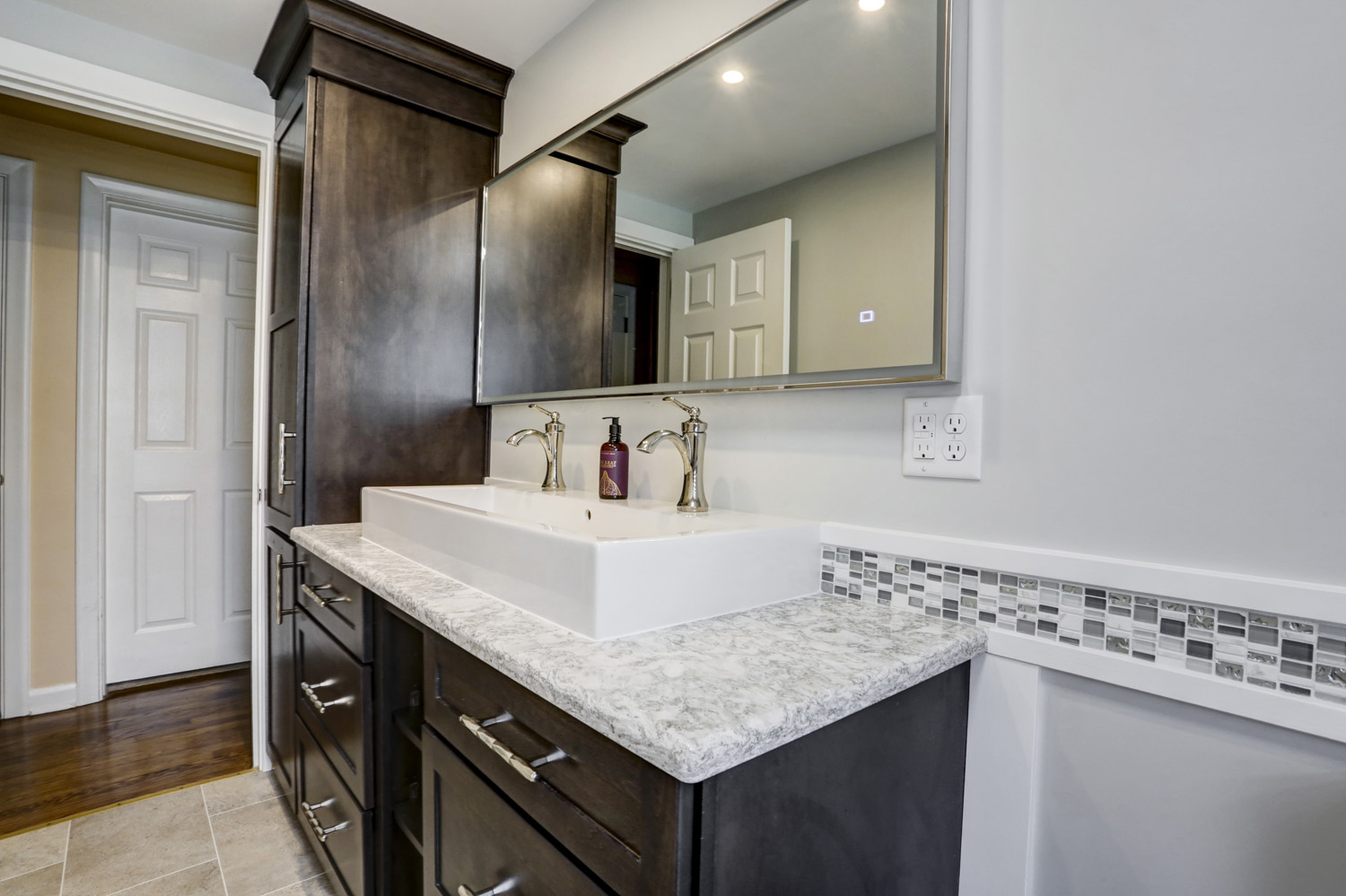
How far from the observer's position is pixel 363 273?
1878 mm

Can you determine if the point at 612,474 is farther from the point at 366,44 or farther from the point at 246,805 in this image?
the point at 246,805

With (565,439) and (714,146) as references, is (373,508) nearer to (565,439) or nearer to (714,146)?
(565,439)

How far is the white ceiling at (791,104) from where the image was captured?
0.99 meters

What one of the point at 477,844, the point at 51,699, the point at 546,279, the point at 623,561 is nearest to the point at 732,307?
the point at 623,561

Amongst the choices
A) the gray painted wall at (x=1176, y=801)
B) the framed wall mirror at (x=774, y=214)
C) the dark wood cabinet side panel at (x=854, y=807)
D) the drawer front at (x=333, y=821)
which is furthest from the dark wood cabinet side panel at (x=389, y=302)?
the gray painted wall at (x=1176, y=801)

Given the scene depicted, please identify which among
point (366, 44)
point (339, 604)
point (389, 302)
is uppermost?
point (366, 44)

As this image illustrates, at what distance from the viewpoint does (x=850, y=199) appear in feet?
3.50

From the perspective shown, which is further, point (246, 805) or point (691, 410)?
point (246, 805)

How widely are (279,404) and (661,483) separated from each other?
1.26 m

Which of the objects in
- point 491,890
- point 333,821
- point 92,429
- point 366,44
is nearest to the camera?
point 491,890

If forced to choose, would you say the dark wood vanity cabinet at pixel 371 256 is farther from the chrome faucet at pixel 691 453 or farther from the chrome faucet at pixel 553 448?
the chrome faucet at pixel 691 453

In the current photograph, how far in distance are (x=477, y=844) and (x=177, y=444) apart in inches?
108

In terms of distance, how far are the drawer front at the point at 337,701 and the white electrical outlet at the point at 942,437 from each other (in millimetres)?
1048

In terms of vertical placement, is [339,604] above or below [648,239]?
below
